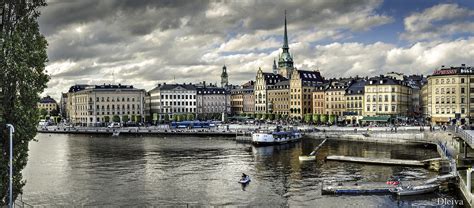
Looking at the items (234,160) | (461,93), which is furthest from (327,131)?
(234,160)

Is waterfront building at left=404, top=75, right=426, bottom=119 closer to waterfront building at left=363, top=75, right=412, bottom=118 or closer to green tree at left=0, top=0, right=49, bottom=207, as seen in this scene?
waterfront building at left=363, top=75, right=412, bottom=118

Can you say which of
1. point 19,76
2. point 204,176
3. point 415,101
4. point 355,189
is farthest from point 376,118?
point 19,76

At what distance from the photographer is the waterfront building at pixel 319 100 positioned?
185m

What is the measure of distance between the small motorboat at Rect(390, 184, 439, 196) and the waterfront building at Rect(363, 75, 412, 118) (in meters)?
105

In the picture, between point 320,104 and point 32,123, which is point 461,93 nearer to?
point 320,104

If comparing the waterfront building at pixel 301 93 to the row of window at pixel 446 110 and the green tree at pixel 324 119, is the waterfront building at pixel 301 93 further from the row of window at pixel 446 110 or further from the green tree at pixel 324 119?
the row of window at pixel 446 110

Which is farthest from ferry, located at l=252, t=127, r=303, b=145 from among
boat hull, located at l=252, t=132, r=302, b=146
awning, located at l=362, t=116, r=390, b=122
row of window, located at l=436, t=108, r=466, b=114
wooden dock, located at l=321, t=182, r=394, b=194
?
wooden dock, located at l=321, t=182, r=394, b=194

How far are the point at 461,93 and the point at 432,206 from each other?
90687 mm

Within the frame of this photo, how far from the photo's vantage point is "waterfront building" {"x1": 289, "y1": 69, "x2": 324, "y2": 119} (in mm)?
192375

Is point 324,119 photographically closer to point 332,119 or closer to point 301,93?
point 332,119

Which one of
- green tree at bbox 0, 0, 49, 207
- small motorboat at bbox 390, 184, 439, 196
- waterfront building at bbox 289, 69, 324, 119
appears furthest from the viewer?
waterfront building at bbox 289, 69, 324, 119

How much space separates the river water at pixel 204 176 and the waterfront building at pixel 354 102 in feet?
212

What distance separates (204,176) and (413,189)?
25.8 meters

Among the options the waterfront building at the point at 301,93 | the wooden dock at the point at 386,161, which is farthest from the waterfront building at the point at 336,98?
the wooden dock at the point at 386,161
